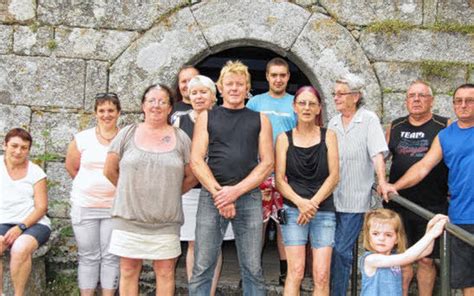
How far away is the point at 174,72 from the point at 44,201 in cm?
151

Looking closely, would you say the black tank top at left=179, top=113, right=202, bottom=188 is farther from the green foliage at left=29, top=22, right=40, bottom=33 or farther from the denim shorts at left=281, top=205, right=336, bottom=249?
the green foliage at left=29, top=22, right=40, bottom=33

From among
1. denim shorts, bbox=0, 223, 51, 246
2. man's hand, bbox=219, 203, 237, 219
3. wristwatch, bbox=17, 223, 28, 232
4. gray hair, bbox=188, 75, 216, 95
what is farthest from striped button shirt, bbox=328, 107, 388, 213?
wristwatch, bbox=17, 223, 28, 232

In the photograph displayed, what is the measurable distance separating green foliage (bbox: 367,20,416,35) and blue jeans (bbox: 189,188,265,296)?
6.86ft

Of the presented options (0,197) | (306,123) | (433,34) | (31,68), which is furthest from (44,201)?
(433,34)

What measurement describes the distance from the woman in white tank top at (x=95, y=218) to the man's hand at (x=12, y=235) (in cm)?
37

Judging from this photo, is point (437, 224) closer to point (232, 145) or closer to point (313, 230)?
point (313, 230)

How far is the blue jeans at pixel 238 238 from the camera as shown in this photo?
3.58m

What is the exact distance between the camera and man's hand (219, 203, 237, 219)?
349 centimetres

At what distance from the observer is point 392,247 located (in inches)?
131

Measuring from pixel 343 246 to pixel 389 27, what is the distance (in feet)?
6.72

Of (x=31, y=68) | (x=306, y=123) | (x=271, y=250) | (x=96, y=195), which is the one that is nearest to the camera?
(x=306, y=123)

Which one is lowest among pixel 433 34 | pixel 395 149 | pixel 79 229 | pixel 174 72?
pixel 79 229

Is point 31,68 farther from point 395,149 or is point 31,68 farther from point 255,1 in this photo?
point 395,149

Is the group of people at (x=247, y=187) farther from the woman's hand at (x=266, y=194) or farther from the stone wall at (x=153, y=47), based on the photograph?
the stone wall at (x=153, y=47)
